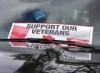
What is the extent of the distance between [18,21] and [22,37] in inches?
9.9

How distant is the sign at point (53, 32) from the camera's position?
404 cm

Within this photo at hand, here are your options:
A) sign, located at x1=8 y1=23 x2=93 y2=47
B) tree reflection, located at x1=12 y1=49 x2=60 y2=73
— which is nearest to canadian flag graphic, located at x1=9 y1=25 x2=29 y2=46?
sign, located at x1=8 y1=23 x2=93 y2=47

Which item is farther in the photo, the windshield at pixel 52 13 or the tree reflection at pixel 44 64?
the windshield at pixel 52 13

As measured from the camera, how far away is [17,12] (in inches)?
172

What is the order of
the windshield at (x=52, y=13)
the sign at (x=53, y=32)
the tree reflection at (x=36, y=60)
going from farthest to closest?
the windshield at (x=52, y=13) → the sign at (x=53, y=32) → the tree reflection at (x=36, y=60)

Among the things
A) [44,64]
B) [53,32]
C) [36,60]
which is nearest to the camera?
[44,64]

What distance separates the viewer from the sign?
404 centimetres

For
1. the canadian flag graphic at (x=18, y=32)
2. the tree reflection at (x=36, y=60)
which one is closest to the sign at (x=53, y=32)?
the canadian flag graphic at (x=18, y=32)

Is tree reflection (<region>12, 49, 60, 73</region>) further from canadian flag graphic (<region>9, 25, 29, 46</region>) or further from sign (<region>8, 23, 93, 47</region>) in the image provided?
canadian flag graphic (<region>9, 25, 29, 46</region>)

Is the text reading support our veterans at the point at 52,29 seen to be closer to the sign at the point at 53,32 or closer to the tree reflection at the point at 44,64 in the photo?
the sign at the point at 53,32

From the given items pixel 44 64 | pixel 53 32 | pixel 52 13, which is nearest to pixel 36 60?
pixel 44 64

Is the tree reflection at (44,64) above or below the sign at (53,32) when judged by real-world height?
below

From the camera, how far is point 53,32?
13.5 feet

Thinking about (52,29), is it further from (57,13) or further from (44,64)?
(44,64)
